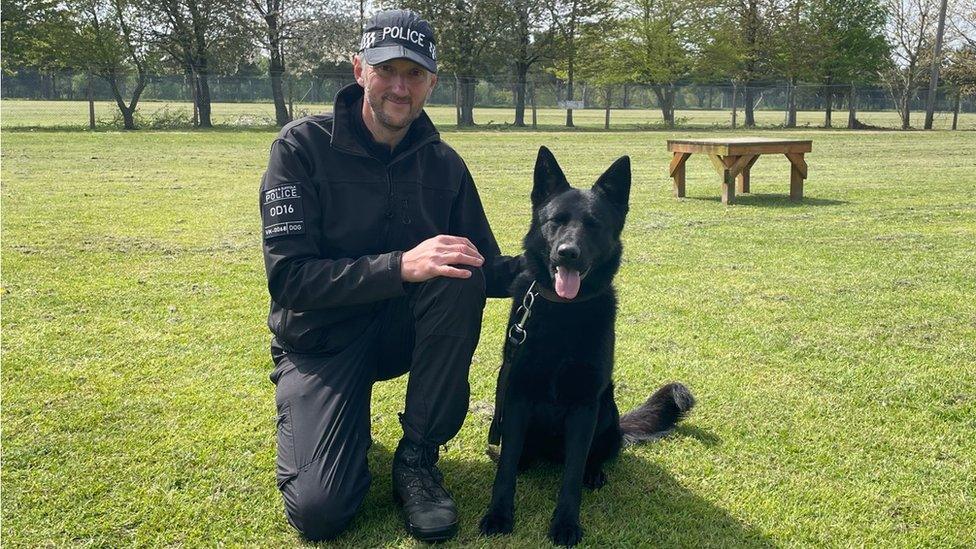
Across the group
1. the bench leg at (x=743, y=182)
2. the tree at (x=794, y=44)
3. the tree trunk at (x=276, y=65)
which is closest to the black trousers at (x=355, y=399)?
the bench leg at (x=743, y=182)

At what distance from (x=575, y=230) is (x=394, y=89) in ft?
2.84

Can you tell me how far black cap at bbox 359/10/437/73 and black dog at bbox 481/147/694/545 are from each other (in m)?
0.59

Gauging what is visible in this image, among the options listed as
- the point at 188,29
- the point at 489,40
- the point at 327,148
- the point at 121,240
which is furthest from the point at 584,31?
the point at 327,148

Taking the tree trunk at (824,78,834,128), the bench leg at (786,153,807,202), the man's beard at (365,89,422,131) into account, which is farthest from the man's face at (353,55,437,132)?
the tree trunk at (824,78,834,128)

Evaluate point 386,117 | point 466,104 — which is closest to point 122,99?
point 466,104

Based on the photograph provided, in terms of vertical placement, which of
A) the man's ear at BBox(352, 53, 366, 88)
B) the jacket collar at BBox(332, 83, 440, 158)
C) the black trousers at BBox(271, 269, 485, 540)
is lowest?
the black trousers at BBox(271, 269, 485, 540)

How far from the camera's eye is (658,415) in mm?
3029

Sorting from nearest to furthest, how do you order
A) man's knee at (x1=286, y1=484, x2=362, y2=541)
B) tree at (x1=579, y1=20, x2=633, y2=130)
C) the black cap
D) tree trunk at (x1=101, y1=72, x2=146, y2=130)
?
1. man's knee at (x1=286, y1=484, x2=362, y2=541)
2. the black cap
3. tree trunk at (x1=101, y1=72, x2=146, y2=130)
4. tree at (x1=579, y1=20, x2=633, y2=130)

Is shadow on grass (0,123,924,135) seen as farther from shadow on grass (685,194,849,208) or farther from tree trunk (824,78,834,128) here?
shadow on grass (685,194,849,208)

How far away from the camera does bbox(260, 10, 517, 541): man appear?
2330mm

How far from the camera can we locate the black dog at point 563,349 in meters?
2.38

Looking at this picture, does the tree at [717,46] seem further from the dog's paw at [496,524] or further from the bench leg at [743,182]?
the dog's paw at [496,524]

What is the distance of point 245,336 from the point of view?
13.8ft

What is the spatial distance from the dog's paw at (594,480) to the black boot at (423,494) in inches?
21.3
